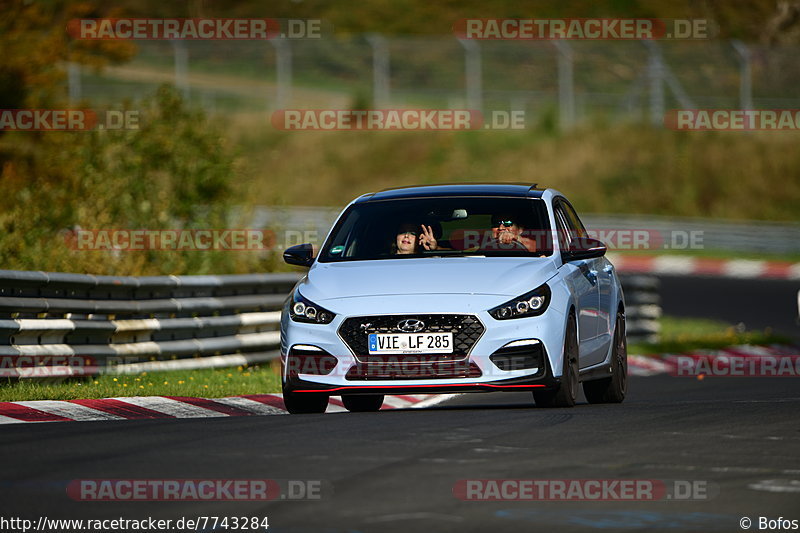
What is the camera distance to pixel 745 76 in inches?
1836

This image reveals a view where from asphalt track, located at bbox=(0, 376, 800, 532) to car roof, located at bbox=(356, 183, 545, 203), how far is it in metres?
1.86

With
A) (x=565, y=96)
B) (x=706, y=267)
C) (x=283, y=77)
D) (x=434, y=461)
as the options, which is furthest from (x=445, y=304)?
(x=565, y=96)

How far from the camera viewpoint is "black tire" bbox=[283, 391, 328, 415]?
11.7 m

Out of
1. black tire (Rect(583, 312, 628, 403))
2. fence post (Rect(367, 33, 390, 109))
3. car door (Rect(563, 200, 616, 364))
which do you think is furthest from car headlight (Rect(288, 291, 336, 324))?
fence post (Rect(367, 33, 390, 109))

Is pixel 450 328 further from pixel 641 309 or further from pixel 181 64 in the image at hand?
pixel 181 64

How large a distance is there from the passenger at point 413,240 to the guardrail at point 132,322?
2.99m

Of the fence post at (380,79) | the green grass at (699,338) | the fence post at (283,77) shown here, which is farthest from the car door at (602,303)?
the fence post at (283,77)

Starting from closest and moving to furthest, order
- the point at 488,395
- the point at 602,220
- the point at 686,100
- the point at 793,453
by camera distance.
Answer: the point at 793,453, the point at 488,395, the point at 602,220, the point at 686,100

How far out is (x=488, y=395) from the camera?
15656mm

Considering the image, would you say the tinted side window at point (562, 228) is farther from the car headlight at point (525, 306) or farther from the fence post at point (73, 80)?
the fence post at point (73, 80)

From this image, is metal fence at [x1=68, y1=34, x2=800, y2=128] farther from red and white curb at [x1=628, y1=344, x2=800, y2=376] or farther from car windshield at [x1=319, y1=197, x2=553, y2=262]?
car windshield at [x1=319, y1=197, x2=553, y2=262]

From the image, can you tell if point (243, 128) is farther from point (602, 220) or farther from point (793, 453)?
point (793, 453)

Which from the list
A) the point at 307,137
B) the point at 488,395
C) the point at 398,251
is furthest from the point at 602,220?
the point at 398,251

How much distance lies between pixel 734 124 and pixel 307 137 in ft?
51.8
